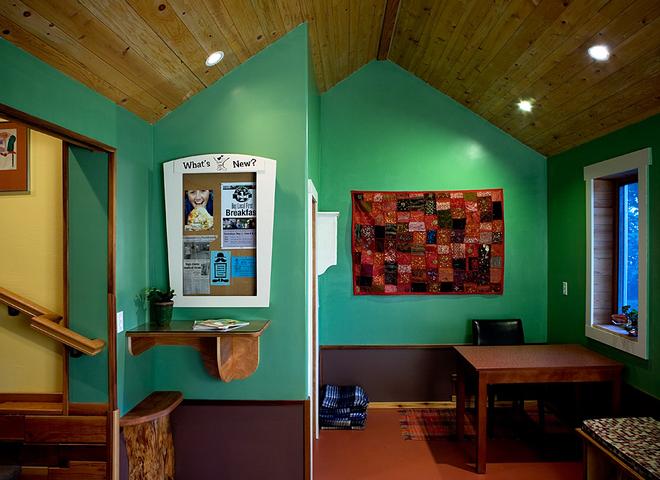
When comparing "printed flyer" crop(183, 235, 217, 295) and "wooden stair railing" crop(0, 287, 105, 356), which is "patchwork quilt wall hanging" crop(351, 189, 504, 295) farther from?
"wooden stair railing" crop(0, 287, 105, 356)

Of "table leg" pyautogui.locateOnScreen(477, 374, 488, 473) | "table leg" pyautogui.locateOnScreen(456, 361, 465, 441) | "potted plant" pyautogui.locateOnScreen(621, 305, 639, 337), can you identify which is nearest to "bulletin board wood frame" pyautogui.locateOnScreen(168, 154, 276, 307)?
"table leg" pyautogui.locateOnScreen(477, 374, 488, 473)

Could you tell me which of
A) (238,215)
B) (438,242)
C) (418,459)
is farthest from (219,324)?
(438,242)

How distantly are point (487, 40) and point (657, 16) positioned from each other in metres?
0.95

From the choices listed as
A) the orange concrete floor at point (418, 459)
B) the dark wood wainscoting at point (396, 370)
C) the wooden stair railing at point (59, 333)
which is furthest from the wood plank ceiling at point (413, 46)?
the orange concrete floor at point (418, 459)

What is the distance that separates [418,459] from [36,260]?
2767 millimetres

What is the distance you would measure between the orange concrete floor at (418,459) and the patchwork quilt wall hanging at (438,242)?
1.22 metres

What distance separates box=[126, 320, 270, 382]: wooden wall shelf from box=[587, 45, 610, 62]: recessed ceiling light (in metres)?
2.35

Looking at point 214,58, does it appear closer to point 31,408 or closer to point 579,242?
point 31,408

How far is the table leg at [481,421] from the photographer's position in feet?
8.40

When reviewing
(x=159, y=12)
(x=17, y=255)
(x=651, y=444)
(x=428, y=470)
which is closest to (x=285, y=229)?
(x=159, y=12)

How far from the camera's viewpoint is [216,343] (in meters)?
2.03

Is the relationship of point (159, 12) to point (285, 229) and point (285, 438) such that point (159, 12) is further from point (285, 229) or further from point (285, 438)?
point (285, 438)

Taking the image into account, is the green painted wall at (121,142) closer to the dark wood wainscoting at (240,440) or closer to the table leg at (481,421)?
the dark wood wainscoting at (240,440)

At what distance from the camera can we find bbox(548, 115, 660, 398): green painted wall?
2.40 m
